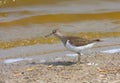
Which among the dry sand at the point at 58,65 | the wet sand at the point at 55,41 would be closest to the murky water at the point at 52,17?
the wet sand at the point at 55,41

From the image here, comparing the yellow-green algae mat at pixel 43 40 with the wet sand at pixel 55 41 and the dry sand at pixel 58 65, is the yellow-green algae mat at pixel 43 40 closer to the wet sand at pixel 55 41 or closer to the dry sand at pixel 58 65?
the wet sand at pixel 55 41

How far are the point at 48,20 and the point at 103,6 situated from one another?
268 centimetres

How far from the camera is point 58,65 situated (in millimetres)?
8406

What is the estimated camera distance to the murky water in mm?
12500

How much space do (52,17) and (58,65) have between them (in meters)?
6.15

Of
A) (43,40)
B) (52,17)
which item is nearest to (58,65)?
(43,40)

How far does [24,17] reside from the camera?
1453 centimetres

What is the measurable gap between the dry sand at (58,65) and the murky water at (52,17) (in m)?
1.28

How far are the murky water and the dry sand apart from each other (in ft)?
4.20

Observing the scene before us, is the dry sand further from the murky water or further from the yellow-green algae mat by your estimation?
the murky water

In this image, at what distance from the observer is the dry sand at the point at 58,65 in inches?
289

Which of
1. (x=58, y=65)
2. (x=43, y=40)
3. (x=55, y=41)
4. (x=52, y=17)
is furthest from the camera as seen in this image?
(x=52, y=17)

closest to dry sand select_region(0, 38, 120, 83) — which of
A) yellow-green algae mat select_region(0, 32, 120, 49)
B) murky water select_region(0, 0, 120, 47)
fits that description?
yellow-green algae mat select_region(0, 32, 120, 49)

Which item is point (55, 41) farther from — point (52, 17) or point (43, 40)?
point (52, 17)
